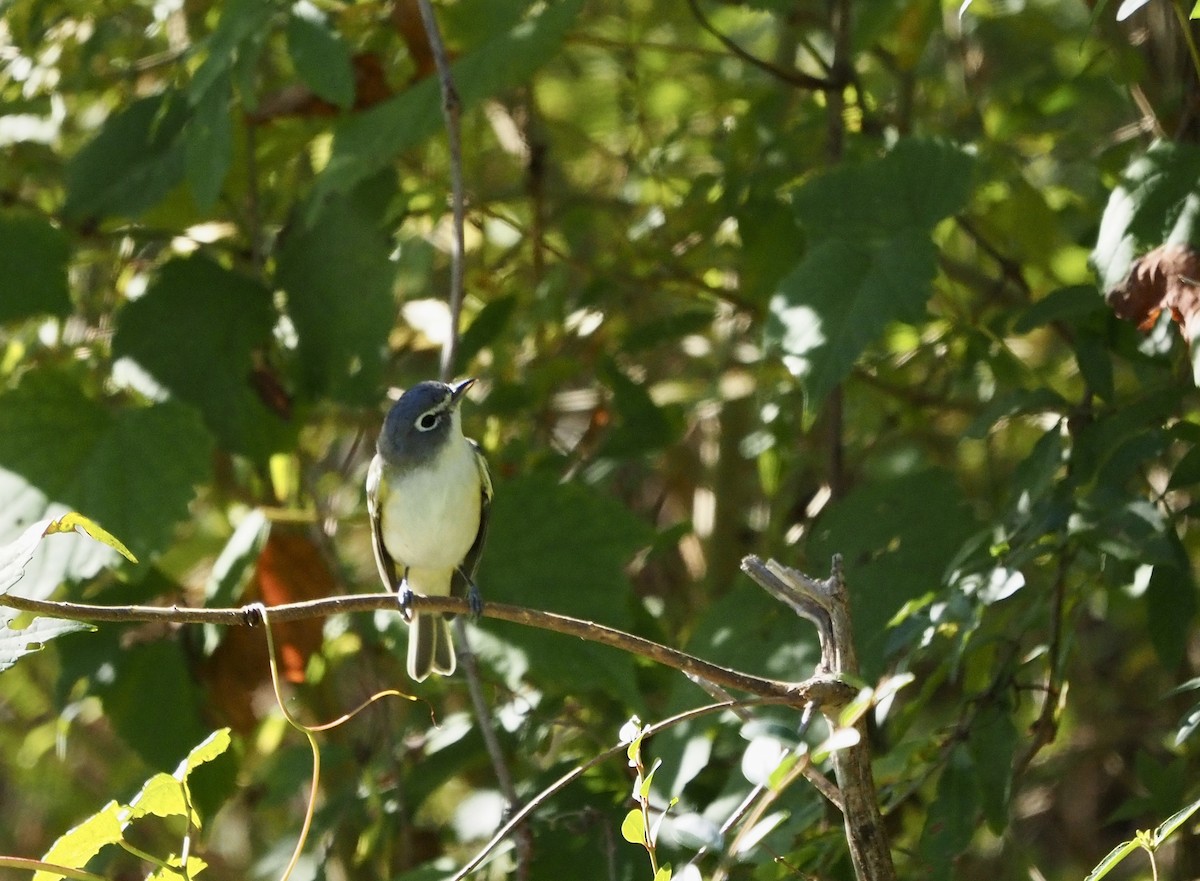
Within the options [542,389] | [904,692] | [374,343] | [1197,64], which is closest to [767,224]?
[542,389]

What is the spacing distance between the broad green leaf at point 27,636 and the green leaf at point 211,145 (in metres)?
1.64

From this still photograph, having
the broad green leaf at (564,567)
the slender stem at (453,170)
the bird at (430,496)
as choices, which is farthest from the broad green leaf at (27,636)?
the bird at (430,496)

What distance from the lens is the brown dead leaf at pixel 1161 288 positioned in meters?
2.53

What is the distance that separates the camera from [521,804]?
3.34m

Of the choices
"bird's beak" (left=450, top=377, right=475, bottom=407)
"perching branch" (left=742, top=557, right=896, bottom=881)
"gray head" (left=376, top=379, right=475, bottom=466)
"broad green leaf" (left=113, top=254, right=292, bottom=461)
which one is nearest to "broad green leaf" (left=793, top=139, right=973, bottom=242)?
"bird's beak" (left=450, top=377, right=475, bottom=407)

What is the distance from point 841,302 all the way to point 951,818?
1.09 metres

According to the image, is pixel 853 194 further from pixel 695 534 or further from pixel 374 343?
pixel 695 534

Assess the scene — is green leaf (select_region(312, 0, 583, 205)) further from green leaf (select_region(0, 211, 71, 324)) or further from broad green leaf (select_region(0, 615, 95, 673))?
broad green leaf (select_region(0, 615, 95, 673))

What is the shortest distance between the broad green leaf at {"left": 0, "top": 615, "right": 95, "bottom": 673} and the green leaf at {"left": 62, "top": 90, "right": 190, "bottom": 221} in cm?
220

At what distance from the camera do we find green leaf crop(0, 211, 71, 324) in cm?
391

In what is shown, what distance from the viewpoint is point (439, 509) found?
12.6 ft

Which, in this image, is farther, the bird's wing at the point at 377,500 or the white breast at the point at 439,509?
the bird's wing at the point at 377,500

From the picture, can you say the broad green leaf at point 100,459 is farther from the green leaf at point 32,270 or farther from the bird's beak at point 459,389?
the bird's beak at point 459,389

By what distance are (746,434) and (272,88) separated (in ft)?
7.78
